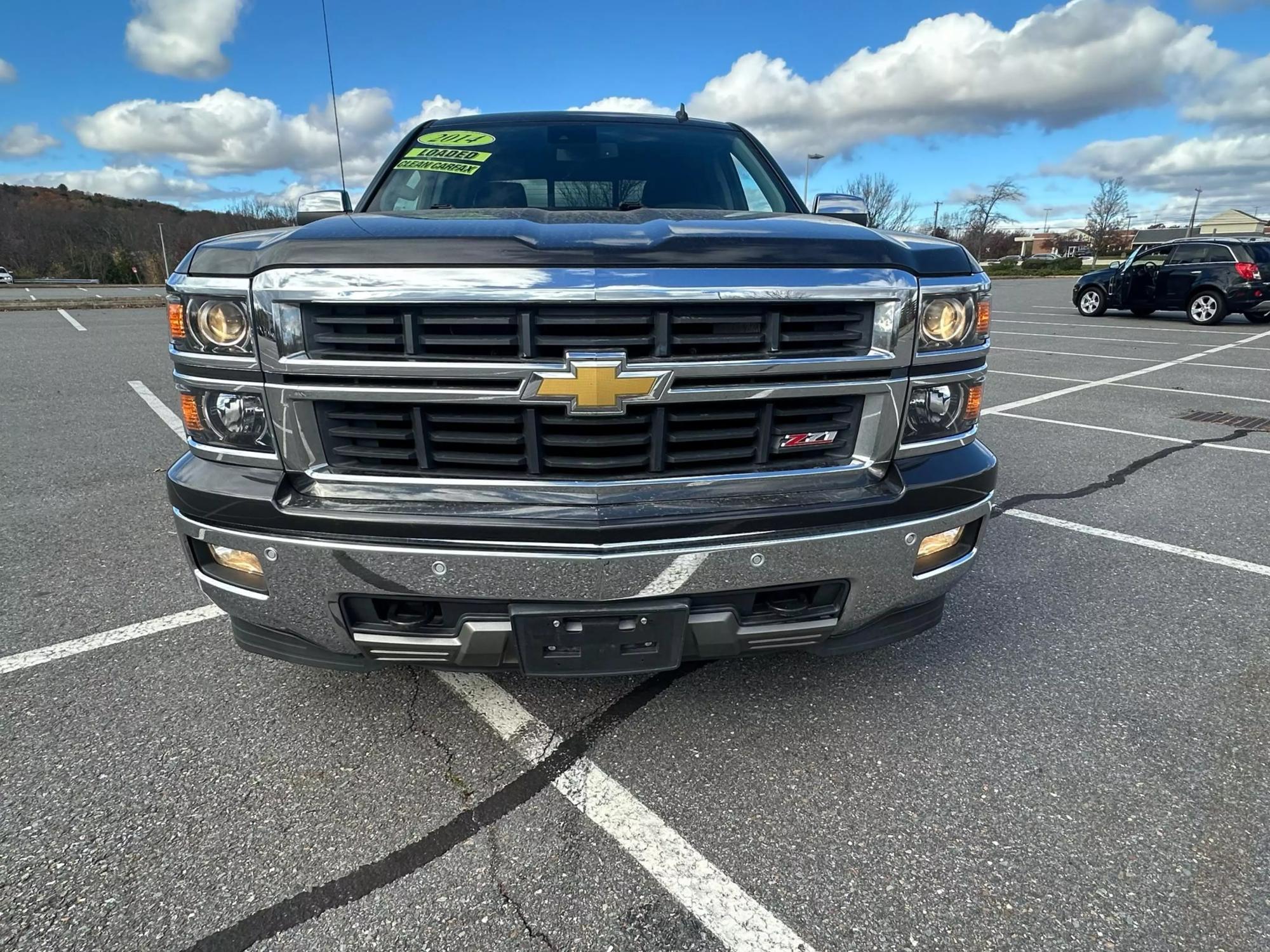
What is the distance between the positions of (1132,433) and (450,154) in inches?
230

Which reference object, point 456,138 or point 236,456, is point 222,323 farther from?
point 456,138

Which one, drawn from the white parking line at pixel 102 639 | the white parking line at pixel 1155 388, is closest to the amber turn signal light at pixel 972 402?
the white parking line at pixel 102 639

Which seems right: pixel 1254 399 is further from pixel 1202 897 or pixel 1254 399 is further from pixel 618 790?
pixel 618 790

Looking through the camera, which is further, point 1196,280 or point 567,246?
point 1196,280

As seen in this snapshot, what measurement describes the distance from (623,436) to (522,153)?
2029 millimetres

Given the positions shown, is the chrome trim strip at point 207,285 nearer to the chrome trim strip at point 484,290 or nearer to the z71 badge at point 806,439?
the chrome trim strip at point 484,290

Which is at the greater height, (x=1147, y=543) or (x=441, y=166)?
(x=441, y=166)

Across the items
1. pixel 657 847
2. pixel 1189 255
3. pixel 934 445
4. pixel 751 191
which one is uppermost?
pixel 751 191

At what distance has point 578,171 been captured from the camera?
3.29 m

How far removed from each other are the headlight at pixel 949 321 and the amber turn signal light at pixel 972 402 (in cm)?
14

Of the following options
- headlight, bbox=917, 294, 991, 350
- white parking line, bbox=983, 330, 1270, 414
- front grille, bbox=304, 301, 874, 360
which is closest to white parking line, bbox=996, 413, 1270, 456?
white parking line, bbox=983, 330, 1270, 414

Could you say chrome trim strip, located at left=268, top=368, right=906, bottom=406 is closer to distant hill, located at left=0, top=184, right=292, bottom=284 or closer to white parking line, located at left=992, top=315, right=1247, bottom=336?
white parking line, located at left=992, top=315, right=1247, bottom=336

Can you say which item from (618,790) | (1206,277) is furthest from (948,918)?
(1206,277)

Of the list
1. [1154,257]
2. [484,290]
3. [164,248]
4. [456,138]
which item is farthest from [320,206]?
[164,248]
